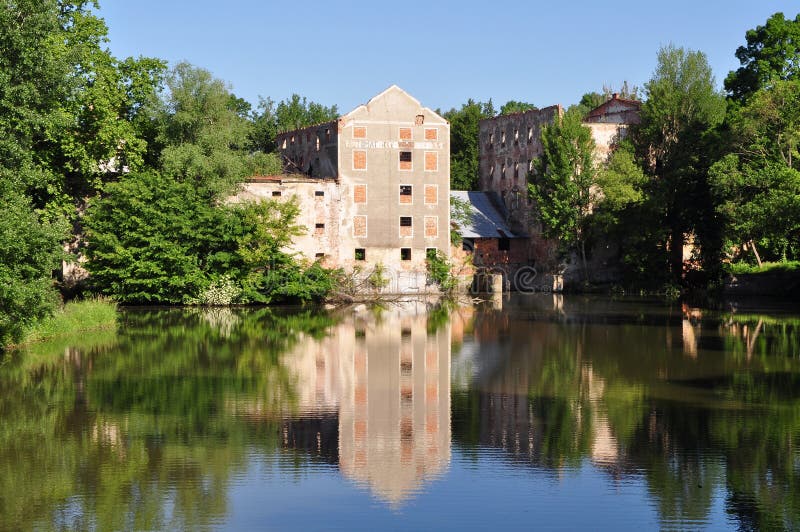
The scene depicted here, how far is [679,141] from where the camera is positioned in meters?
57.7

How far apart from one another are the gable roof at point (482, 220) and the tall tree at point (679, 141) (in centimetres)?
889

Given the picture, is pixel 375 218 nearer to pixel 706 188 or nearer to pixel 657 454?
pixel 706 188

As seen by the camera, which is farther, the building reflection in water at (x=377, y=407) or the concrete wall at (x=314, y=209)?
the concrete wall at (x=314, y=209)

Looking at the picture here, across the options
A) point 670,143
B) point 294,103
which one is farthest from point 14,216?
point 294,103

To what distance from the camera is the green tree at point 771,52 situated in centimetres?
5494

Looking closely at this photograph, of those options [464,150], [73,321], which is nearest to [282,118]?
[464,150]

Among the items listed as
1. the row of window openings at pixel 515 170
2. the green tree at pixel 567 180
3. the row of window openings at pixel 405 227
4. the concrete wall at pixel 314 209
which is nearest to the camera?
the concrete wall at pixel 314 209

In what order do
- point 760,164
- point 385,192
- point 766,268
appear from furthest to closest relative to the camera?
point 385,192 → point 766,268 → point 760,164

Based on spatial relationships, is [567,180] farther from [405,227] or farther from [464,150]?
[464,150]

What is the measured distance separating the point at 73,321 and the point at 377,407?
16.6 m

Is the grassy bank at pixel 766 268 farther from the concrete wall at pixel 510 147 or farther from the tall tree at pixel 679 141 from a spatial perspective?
the concrete wall at pixel 510 147

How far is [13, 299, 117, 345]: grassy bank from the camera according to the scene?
30.6 meters

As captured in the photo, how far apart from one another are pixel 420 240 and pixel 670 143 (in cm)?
1549

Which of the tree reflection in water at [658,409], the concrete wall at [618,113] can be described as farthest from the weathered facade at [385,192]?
the tree reflection in water at [658,409]
